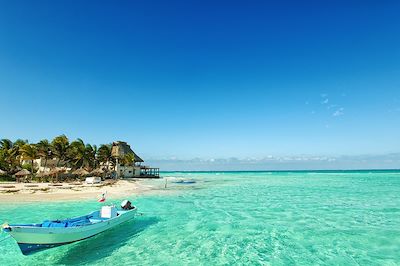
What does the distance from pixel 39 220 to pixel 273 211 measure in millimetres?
17194

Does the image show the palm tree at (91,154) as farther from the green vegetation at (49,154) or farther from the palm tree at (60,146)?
the palm tree at (60,146)

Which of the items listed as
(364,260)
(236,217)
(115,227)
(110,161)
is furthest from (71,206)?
(110,161)

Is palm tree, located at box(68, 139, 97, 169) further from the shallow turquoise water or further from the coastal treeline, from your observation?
the shallow turquoise water

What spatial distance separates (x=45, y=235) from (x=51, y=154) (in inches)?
1780

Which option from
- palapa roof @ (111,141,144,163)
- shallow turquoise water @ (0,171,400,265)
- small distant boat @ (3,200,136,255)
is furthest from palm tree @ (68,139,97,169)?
small distant boat @ (3,200,136,255)

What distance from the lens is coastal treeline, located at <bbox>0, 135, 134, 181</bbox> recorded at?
4555 cm

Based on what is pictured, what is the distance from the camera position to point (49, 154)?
47.5 meters

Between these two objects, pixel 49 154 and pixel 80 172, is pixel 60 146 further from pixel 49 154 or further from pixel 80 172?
pixel 80 172

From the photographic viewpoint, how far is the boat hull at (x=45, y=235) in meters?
8.71

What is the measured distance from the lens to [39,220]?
16047 millimetres

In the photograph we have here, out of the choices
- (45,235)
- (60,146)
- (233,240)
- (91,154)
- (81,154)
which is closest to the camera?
(45,235)

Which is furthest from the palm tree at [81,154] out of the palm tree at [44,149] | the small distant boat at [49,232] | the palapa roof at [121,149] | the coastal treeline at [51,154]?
the small distant boat at [49,232]

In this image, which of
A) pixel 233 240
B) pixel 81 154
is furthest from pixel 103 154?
pixel 233 240

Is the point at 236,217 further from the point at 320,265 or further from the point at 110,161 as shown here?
the point at 110,161
